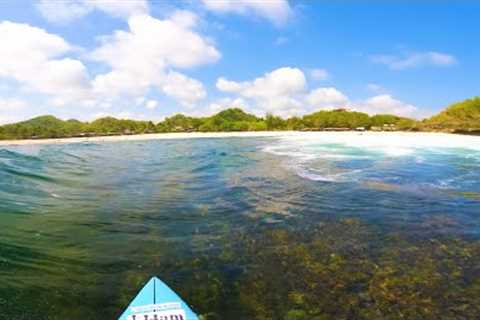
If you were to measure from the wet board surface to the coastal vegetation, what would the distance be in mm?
78771

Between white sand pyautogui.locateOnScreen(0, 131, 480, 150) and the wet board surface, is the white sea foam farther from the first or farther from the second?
the wet board surface

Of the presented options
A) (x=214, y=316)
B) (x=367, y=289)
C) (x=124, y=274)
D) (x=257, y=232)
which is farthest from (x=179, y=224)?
(x=367, y=289)

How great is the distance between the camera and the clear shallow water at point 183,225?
259 inches

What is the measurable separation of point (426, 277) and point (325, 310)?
2370mm

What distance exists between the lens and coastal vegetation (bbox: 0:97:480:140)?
3101 inches

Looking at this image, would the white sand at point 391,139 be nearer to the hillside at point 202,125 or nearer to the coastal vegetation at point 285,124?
the coastal vegetation at point 285,124

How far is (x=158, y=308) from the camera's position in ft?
16.1

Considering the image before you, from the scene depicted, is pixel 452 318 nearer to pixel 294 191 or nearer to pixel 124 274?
pixel 124 274

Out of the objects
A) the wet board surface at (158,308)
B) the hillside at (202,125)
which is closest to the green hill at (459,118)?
the hillside at (202,125)

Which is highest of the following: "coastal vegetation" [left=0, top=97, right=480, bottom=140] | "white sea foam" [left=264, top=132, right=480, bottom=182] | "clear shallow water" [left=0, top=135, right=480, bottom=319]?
"coastal vegetation" [left=0, top=97, right=480, bottom=140]

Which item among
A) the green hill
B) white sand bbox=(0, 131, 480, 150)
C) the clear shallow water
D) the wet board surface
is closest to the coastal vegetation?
the green hill

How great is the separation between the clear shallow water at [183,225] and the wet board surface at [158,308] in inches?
39.6

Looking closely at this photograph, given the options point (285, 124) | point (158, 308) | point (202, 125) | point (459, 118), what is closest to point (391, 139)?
A: point (459, 118)

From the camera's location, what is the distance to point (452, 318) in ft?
18.4
